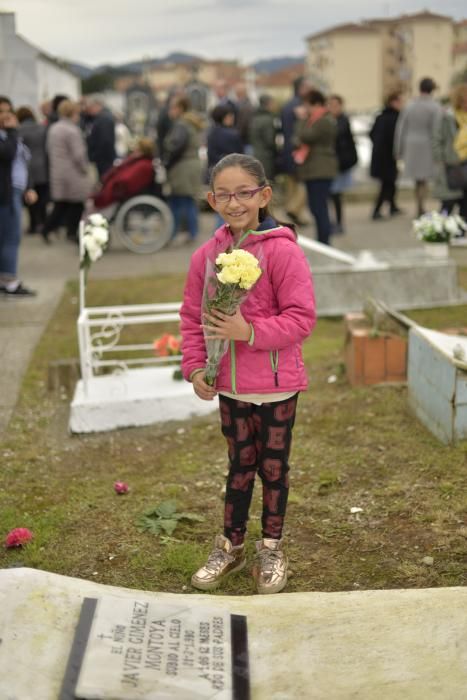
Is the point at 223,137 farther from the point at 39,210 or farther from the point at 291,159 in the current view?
the point at 39,210

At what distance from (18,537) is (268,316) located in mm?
1538

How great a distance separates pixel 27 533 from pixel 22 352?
3.43 m

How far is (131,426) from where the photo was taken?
5.47 m

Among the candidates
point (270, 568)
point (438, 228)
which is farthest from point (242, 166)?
point (438, 228)

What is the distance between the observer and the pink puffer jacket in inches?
124

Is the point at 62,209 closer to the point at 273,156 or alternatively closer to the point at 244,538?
the point at 273,156

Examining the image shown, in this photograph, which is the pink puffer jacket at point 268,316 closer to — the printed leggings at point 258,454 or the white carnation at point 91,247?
the printed leggings at point 258,454

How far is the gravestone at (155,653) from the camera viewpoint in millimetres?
2588

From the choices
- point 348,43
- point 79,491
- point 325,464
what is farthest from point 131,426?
point 348,43

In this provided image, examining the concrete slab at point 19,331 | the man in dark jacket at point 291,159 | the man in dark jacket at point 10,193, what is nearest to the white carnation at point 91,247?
the concrete slab at point 19,331

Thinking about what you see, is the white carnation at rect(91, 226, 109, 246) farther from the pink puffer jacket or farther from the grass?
the pink puffer jacket

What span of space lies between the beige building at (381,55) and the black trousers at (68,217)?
95.8 metres

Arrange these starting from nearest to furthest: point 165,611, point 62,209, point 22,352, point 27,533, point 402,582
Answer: point 165,611 < point 402,582 < point 27,533 < point 22,352 < point 62,209

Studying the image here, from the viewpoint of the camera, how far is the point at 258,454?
345 centimetres
